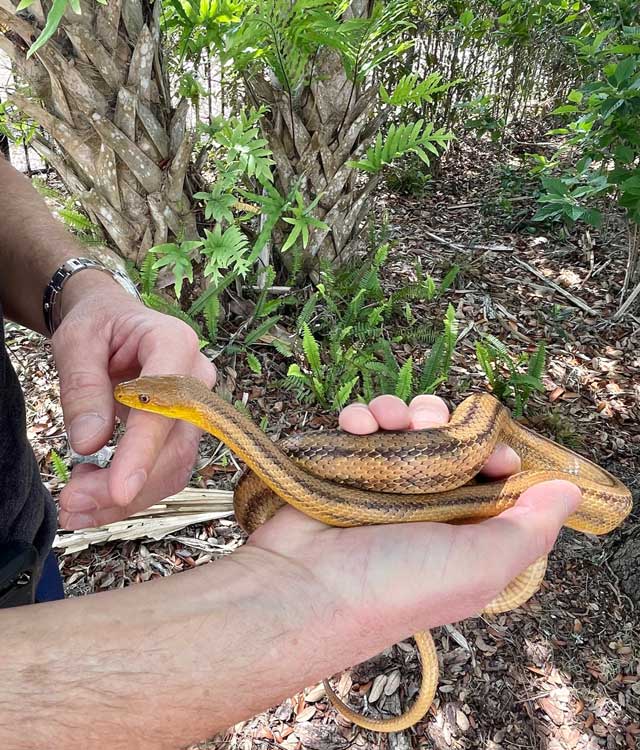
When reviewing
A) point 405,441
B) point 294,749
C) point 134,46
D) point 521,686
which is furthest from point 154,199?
point 521,686

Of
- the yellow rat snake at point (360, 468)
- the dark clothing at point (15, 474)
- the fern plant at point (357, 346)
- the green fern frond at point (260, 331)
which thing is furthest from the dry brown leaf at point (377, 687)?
the green fern frond at point (260, 331)

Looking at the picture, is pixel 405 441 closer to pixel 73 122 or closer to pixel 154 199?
pixel 154 199

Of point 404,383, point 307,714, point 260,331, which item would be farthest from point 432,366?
point 307,714

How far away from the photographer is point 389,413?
2275 mm

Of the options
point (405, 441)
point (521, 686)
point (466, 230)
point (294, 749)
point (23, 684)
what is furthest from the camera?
point (466, 230)

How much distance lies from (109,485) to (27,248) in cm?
128

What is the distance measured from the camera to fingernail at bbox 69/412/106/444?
1.76 m

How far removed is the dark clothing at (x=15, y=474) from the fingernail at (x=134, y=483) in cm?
57

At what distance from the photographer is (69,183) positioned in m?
4.11

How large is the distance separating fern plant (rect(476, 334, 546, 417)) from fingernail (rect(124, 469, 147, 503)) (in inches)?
123

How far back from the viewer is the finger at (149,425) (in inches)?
65.6

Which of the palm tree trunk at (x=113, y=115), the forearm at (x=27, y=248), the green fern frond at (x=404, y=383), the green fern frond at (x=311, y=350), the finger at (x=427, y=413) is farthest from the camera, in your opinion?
the green fern frond at (x=311, y=350)

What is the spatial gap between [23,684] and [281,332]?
12.0ft

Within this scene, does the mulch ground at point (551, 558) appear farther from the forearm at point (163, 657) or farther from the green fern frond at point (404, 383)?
the forearm at point (163, 657)
